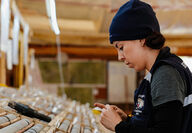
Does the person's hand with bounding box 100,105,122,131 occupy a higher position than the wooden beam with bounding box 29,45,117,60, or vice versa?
the wooden beam with bounding box 29,45,117,60

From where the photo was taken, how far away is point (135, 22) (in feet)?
3.46

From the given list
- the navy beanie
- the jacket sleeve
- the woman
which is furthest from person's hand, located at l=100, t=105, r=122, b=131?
the navy beanie

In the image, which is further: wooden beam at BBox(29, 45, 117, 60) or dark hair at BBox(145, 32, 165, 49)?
wooden beam at BBox(29, 45, 117, 60)

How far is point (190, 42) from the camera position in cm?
527

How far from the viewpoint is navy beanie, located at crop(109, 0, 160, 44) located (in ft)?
Answer: 3.46

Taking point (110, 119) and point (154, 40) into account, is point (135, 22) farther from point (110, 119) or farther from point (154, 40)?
point (110, 119)

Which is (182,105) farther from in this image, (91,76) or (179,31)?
(91,76)

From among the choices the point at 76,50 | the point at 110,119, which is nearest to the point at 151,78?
the point at 110,119

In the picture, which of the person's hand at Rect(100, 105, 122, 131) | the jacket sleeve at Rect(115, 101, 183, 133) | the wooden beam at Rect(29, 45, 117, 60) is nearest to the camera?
the jacket sleeve at Rect(115, 101, 183, 133)

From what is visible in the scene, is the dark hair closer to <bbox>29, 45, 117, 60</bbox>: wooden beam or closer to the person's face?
the person's face

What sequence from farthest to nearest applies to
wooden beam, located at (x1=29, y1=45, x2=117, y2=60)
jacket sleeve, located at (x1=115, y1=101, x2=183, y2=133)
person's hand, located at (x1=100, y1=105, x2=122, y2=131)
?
wooden beam, located at (x1=29, y1=45, x2=117, y2=60) → person's hand, located at (x1=100, y1=105, x2=122, y2=131) → jacket sleeve, located at (x1=115, y1=101, x2=183, y2=133)

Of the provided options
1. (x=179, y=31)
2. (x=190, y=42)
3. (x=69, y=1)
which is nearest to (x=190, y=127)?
(x=69, y=1)

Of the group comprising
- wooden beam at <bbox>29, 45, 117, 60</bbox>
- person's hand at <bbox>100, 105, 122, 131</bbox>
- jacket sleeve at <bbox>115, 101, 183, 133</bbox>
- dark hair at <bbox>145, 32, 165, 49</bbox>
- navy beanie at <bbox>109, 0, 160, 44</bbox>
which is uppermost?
navy beanie at <bbox>109, 0, 160, 44</bbox>

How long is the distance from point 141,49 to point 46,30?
4.10 meters
